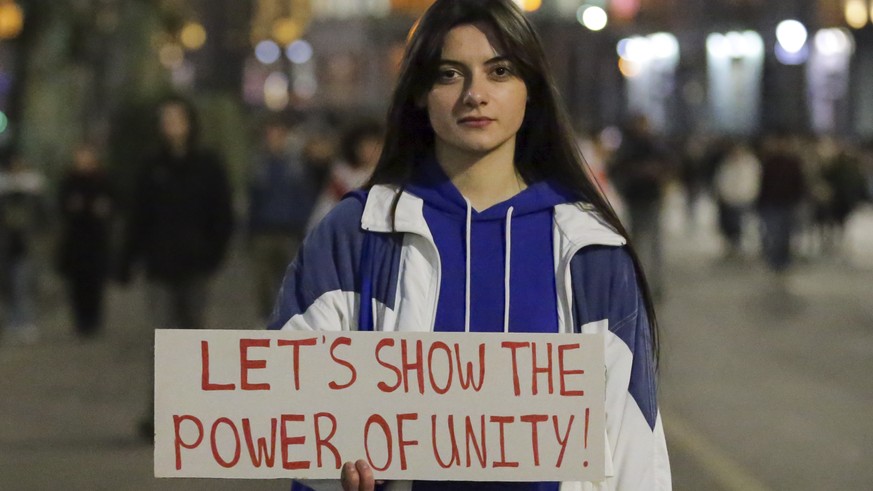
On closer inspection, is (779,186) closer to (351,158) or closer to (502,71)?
(351,158)

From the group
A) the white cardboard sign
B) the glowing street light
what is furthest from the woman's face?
the glowing street light

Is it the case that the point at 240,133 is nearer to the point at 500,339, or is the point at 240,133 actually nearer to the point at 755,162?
the point at 755,162

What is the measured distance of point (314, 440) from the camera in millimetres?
3402

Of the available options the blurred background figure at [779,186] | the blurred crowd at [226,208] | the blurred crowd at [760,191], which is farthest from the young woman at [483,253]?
the blurred background figure at [779,186]

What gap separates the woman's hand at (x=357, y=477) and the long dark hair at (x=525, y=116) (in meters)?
0.59

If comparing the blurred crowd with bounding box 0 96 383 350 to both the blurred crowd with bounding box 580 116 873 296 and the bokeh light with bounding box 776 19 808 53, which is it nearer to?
the blurred crowd with bounding box 580 116 873 296

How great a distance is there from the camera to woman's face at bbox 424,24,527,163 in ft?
11.4

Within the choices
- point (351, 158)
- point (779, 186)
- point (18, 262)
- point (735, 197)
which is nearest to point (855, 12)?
point (735, 197)

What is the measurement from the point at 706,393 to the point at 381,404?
8.68 metres

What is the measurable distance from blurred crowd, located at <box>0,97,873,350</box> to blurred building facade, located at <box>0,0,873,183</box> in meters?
1.64

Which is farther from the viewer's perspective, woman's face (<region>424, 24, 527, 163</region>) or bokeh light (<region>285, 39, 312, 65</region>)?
bokeh light (<region>285, 39, 312, 65</region>)

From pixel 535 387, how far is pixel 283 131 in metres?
15.0

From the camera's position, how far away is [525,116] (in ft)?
12.2

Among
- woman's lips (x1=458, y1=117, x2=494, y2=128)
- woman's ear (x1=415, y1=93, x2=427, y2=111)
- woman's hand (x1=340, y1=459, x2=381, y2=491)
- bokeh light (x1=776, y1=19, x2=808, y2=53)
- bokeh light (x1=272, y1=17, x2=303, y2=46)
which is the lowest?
woman's hand (x1=340, y1=459, x2=381, y2=491)
